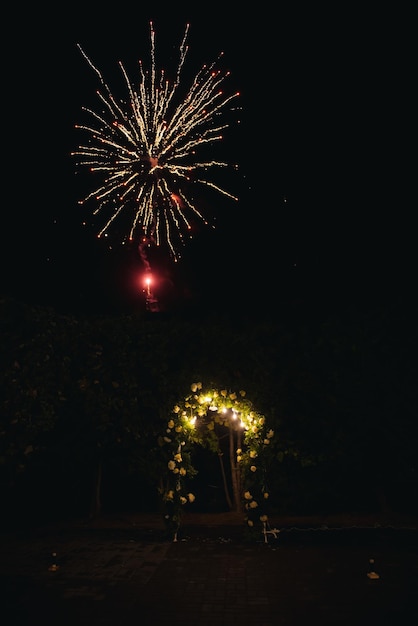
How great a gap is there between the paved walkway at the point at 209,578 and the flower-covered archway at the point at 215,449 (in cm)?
40

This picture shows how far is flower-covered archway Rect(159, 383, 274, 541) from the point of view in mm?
6895

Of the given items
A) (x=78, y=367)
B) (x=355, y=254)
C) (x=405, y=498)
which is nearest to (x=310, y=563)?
(x=405, y=498)

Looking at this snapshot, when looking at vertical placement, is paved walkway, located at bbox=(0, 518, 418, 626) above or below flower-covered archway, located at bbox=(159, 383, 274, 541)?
below

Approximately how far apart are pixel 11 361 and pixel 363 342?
4.94m

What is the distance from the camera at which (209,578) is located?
5336mm

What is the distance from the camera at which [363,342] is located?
7.18m

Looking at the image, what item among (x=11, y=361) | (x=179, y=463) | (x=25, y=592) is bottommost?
(x=25, y=592)

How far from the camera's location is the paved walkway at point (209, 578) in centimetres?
439

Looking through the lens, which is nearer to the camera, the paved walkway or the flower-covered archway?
the paved walkway

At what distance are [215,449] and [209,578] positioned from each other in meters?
2.46

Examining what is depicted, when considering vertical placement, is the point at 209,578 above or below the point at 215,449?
below

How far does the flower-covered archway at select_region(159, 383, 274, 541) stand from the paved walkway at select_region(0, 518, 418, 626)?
1.32ft

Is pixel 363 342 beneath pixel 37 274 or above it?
beneath

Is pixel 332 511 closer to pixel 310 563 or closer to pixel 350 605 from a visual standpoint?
pixel 310 563
